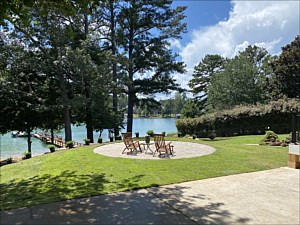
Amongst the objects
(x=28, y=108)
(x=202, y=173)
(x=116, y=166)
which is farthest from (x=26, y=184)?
(x=28, y=108)

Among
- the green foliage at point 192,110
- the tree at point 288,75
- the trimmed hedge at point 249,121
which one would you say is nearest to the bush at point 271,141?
the trimmed hedge at point 249,121

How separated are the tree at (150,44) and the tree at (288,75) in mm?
16829

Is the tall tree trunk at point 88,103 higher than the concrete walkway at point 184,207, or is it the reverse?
the tall tree trunk at point 88,103

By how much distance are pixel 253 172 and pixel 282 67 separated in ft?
102

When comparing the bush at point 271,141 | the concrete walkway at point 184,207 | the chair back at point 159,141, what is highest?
the chair back at point 159,141

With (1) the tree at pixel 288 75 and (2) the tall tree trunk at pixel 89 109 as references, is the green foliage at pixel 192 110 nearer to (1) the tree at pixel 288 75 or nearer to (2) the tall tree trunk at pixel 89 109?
(1) the tree at pixel 288 75

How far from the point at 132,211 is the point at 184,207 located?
3.12 feet

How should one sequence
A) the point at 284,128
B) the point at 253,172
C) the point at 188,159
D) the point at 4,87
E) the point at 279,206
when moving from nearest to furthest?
Result: 1. the point at 279,206
2. the point at 253,172
3. the point at 188,159
4. the point at 4,87
5. the point at 284,128

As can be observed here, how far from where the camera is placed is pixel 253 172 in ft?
23.7

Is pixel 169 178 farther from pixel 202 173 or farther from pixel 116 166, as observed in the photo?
pixel 116 166

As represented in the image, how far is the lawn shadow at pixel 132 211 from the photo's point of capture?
403 cm

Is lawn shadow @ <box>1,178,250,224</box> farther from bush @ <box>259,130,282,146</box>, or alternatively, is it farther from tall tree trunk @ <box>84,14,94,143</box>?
tall tree trunk @ <box>84,14,94,143</box>

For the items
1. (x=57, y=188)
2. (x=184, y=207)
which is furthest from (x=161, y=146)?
(x=184, y=207)

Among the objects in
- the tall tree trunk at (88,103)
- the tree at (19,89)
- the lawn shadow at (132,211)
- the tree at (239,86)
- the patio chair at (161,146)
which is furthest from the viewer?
the tree at (239,86)
